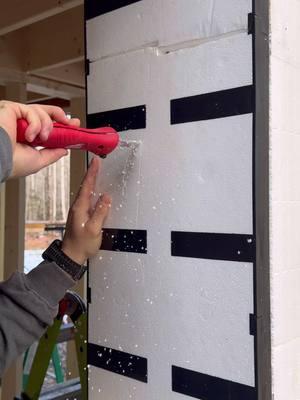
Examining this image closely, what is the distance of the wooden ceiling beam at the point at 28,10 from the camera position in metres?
1.68

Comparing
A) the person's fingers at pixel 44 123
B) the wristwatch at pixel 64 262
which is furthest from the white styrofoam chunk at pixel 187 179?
the person's fingers at pixel 44 123

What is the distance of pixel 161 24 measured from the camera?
90 centimetres

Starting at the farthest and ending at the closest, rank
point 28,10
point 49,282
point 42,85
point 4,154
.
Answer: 1. point 42,85
2. point 28,10
3. point 49,282
4. point 4,154

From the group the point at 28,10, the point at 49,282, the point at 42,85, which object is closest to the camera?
the point at 49,282

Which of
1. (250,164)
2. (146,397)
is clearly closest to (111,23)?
(250,164)

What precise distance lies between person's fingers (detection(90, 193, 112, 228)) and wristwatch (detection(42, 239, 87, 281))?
86 millimetres

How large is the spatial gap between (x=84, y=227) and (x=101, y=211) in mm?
47

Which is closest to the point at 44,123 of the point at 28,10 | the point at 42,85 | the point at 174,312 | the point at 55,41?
the point at 174,312

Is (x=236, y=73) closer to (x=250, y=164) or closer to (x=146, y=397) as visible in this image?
(x=250, y=164)

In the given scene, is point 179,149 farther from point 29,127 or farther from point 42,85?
point 42,85

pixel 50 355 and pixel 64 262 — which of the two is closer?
pixel 64 262

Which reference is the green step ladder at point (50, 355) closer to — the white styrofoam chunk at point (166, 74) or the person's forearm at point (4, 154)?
the white styrofoam chunk at point (166, 74)

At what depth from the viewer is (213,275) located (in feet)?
2.69

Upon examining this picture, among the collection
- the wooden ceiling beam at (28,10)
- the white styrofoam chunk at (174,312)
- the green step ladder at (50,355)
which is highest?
the wooden ceiling beam at (28,10)
